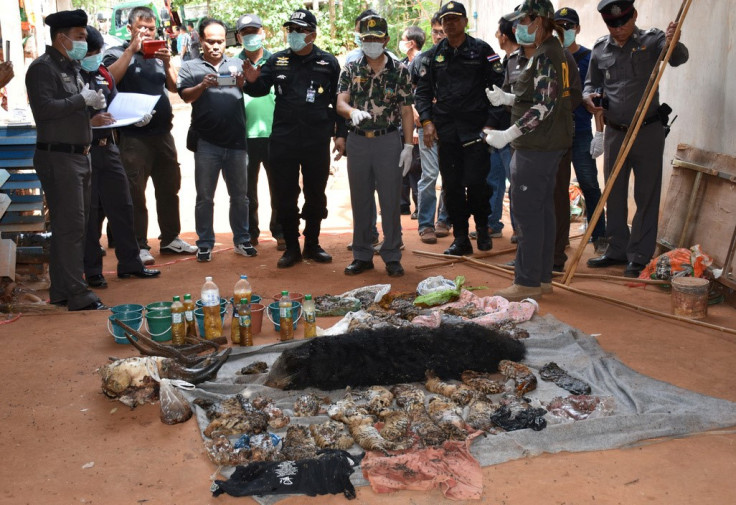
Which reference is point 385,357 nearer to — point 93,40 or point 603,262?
point 603,262

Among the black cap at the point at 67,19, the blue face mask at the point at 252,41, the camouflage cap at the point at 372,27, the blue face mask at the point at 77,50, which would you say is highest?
the camouflage cap at the point at 372,27

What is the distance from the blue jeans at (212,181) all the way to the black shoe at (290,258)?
720 mm

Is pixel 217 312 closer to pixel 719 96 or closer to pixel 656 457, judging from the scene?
pixel 656 457

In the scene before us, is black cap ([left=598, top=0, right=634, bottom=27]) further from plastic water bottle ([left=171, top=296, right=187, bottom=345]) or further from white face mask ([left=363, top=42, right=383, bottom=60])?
plastic water bottle ([left=171, top=296, right=187, bottom=345])

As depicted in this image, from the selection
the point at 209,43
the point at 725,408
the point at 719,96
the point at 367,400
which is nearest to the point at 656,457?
the point at 725,408

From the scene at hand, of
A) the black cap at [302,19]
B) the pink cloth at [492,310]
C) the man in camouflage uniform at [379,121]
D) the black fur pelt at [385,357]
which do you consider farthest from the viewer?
the black cap at [302,19]

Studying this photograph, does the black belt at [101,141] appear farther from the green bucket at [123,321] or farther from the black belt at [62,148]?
the green bucket at [123,321]

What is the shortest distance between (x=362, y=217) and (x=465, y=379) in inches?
115

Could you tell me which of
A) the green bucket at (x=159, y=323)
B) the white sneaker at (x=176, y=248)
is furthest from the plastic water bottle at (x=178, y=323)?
the white sneaker at (x=176, y=248)

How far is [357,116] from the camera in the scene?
6.54 m

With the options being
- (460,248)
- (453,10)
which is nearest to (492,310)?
(460,248)

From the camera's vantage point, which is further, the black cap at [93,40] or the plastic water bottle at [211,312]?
the black cap at [93,40]

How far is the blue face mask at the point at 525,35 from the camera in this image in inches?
223

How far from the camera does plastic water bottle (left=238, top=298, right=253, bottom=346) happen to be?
5.15 metres
